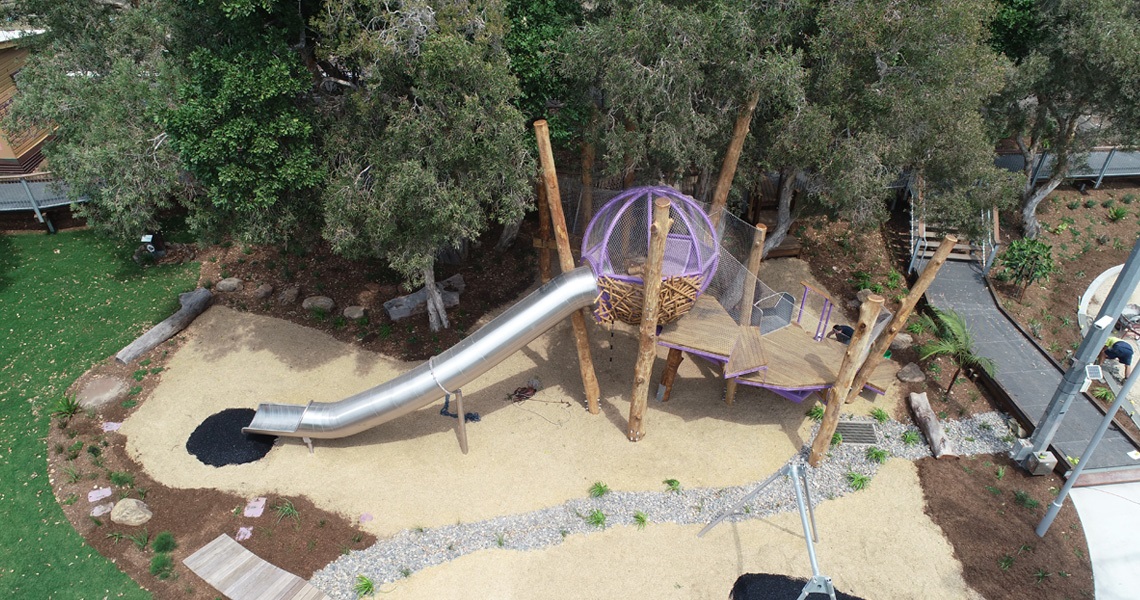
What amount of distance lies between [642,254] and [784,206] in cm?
567

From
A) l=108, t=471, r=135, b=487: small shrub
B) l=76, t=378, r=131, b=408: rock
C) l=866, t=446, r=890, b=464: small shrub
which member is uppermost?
Answer: l=76, t=378, r=131, b=408: rock

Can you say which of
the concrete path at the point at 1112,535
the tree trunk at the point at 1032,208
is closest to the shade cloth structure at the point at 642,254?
the concrete path at the point at 1112,535

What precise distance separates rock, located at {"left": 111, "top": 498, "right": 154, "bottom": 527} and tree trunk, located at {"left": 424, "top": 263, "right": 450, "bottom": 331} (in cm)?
738

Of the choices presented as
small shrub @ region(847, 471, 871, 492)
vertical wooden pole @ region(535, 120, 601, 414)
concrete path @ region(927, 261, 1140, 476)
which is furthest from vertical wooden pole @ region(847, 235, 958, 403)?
vertical wooden pole @ region(535, 120, 601, 414)

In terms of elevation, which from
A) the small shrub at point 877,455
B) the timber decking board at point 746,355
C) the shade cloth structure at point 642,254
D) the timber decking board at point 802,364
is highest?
the shade cloth structure at point 642,254

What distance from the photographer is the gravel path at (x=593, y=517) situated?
37.4ft

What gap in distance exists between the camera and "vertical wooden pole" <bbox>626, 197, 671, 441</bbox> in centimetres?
1088

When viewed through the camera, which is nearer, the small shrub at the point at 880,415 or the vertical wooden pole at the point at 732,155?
the vertical wooden pole at the point at 732,155

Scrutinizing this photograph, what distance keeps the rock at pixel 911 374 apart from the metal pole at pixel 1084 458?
3946 millimetres

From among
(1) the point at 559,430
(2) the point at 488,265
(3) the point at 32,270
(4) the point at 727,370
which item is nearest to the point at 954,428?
(4) the point at 727,370

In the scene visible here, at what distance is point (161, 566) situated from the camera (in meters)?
11.2

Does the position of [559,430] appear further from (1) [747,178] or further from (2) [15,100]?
(2) [15,100]

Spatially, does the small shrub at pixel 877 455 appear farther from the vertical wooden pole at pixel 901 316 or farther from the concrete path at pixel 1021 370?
the concrete path at pixel 1021 370

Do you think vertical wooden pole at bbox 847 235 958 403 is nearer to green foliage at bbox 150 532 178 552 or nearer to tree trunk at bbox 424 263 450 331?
tree trunk at bbox 424 263 450 331
